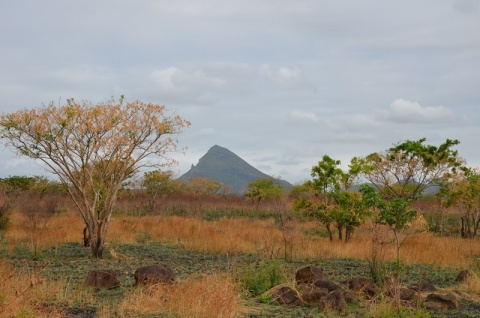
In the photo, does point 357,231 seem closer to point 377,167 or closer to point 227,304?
point 377,167

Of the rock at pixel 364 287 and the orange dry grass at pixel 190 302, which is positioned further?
the rock at pixel 364 287

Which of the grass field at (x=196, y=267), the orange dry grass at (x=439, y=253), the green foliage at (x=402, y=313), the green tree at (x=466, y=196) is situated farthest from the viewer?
the green tree at (x=466, y=196)

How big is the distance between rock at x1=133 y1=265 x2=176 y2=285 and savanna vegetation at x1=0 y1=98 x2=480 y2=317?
0.31 metres

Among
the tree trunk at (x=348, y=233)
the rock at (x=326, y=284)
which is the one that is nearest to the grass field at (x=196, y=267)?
the rock at (x=326, y=284)

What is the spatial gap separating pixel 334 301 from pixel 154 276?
350 cm

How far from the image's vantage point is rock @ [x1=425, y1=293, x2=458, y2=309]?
32.7 ft

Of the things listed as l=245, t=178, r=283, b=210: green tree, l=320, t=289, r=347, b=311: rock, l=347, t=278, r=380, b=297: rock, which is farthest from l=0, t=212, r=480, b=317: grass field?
l=245, t=178, r=283, b=210: green tree

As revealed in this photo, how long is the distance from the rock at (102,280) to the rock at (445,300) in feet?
Result: 19.7

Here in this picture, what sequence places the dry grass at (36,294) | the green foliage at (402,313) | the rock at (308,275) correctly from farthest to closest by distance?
the rock at (308,275) < the green foliage at (402,313) < the dry grass at (36,294)

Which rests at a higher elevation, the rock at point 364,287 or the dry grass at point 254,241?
the dry grass at point 254,241

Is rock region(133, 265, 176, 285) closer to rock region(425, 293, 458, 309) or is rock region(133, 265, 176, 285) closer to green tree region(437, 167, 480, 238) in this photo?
rock region(425, 293, 458, 309)

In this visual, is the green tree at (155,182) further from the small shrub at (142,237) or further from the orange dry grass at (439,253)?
the orange dry grass at (439,253)

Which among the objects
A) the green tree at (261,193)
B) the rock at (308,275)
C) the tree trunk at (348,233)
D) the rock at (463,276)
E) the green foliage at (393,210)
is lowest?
the rock at (463,276)

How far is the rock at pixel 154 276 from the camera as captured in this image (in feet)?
34.9
